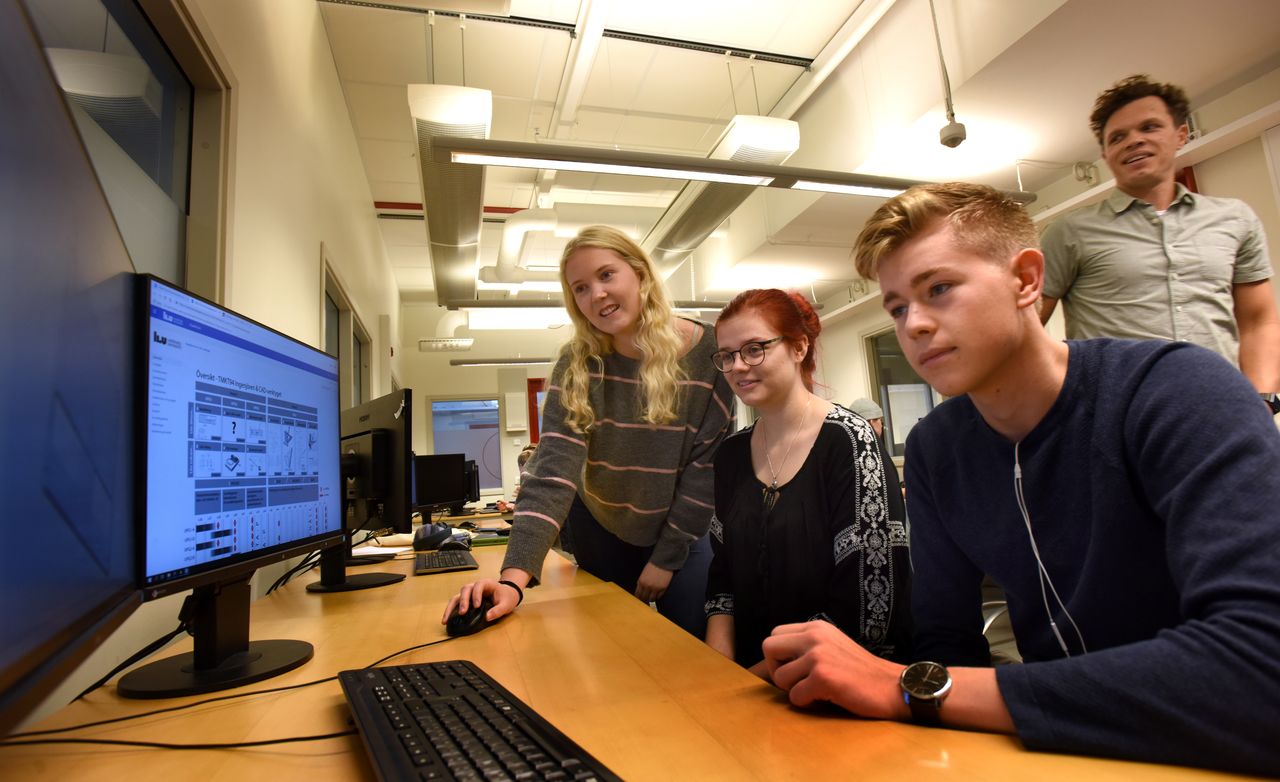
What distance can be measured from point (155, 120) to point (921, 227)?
6.01 ft

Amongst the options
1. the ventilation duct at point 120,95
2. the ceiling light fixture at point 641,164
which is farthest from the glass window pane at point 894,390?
the ventilation duct at point 120,95

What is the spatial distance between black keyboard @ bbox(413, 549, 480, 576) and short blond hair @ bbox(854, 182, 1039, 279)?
4.44 feet

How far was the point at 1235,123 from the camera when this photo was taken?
11.0 ft

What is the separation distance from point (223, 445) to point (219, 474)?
4 centimetres

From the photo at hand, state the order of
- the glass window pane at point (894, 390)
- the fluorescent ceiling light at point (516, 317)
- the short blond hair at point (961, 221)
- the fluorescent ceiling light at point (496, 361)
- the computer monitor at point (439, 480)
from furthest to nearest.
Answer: the fluorescent ceiling light at point (496, 361)
the glass window pane at point (894, 390)
the fluorescent ceiling light at point (516, 317)
the computer monitor at point (439, 480)
the short blond hair at point (961, 221)

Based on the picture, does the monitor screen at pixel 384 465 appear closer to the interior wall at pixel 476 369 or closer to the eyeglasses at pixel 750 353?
the eyeglasses at pixel 750 353

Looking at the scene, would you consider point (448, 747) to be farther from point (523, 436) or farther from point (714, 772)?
point (523, 436)

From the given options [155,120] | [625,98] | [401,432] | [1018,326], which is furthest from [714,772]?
[625,98]

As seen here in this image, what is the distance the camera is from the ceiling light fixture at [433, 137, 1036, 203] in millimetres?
3000

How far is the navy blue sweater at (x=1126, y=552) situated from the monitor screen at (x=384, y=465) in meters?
1.13

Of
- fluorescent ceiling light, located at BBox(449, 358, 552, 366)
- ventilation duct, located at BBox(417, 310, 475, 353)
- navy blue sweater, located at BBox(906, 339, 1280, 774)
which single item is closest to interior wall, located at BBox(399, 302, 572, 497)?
fluorescent ceiling light, located at BBox(449, 358, 552, 366)

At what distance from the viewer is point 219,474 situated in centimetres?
80

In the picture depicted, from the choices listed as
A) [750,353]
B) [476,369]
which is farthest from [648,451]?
[476,369]

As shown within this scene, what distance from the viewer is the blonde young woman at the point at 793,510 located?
48.0 inches
